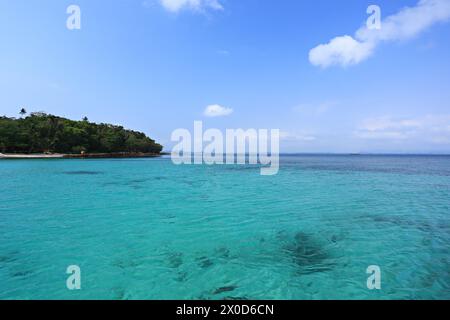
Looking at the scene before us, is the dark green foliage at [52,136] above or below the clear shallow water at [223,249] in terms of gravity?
above

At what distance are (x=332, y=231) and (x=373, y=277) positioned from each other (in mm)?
3473

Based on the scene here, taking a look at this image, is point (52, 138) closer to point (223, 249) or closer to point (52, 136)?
point (52, 136)

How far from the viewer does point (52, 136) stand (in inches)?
3177

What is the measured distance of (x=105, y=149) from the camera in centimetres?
9962

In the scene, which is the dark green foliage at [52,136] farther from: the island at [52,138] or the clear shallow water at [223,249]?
the clear shallow water at [223,249]

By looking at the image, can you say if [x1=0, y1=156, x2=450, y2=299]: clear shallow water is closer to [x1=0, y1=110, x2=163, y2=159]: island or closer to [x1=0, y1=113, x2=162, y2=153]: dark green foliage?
[x1=0, y1=110, x2=163, y2=159]: island

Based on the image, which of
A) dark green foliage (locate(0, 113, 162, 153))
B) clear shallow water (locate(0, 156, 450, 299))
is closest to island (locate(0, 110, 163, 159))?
dark green foliage (locate(0, 113, 162, 153))

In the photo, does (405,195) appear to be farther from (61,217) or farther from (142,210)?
(61,217)

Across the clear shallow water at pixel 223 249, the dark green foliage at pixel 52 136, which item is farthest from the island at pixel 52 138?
the clear shallow water at pixel 223 249

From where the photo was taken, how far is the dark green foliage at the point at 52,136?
73.4 meters

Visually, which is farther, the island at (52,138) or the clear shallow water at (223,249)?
the island at (52,138)

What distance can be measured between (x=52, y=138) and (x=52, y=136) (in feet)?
2.22

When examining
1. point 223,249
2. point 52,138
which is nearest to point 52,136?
point 52,138

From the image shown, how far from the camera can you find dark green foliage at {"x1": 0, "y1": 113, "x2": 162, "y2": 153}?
7344 cm
